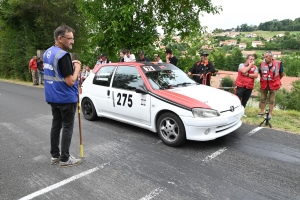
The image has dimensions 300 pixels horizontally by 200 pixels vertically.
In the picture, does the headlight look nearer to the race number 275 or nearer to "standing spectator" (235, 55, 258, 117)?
the race number 275

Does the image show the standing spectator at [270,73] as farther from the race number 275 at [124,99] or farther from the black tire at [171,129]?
the race number 275 at [124,99]

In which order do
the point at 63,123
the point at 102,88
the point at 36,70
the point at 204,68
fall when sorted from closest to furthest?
the point at 63,123 < the point at 102,88 < the point at 204,68 < the point at 36,70

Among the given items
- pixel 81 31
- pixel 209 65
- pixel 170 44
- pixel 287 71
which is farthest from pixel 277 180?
pixel 287 71

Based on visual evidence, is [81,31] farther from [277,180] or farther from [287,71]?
[287,71]

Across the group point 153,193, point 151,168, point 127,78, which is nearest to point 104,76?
point 127,78

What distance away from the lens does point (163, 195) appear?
295 cm

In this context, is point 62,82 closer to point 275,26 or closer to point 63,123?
point 63,123

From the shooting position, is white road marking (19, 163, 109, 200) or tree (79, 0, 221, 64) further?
tree (79, 0, 221, 64)

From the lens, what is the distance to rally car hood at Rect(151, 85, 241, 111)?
4250mm

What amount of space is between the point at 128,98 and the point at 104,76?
1099 millimetres

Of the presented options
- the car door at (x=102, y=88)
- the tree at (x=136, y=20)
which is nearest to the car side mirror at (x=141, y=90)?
the car door at (x=102, y=88)

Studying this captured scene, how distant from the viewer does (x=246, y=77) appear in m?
6.38

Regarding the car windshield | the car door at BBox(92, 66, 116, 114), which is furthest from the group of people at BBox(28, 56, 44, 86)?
the car windshield

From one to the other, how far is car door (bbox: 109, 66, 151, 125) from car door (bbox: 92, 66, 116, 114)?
0.56ft
